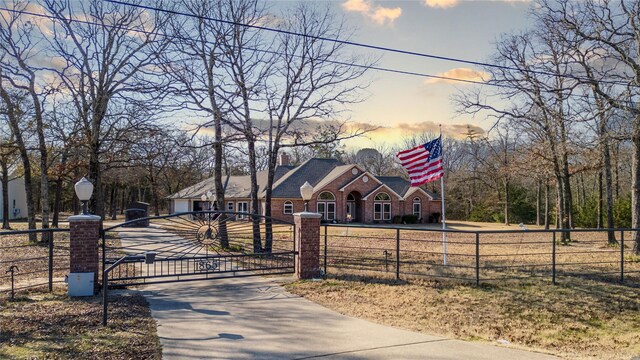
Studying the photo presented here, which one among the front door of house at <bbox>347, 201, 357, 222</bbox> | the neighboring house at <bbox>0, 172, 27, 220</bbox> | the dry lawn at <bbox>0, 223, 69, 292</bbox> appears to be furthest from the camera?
the neighboring house at <bbox>0, 172, 27, 220</bbox>

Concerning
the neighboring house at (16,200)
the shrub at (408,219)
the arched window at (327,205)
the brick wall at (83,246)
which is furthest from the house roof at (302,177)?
the neighboring house at (16,200)

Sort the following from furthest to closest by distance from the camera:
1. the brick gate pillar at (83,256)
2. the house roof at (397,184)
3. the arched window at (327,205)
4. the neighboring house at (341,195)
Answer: the house roof at (397,184) < the arched window at (327,205) < the neighboring house at (341,195) < the brick gate pillar at (83,256)

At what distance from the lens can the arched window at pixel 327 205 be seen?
36.2 meters

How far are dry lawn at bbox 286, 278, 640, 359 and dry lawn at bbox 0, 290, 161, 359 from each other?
3234 millimetres

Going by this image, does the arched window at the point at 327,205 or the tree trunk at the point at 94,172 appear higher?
the tree trunk at the point at 94,172

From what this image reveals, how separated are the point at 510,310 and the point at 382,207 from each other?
2996 centimetres

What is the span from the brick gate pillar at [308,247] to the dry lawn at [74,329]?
364 centimetres

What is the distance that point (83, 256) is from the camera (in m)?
8.81

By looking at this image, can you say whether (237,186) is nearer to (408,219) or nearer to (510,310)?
(408,219)

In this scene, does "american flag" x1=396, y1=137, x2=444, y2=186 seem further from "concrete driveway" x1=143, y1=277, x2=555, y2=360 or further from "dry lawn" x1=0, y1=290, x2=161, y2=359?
"dry lawn" x1=0, y1=290, x2=161, y2=359

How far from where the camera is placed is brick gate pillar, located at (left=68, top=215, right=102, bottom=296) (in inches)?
341

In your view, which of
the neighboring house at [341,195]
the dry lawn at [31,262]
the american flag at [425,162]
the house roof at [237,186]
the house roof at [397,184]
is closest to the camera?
the dry lawn at [31,262]

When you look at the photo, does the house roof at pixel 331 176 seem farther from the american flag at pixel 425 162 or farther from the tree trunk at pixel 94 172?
the american flag at pixel 425 162

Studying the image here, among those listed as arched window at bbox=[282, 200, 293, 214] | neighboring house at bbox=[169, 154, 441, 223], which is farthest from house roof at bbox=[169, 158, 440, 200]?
arched window at bbox=[282, 200, 293, 214]
